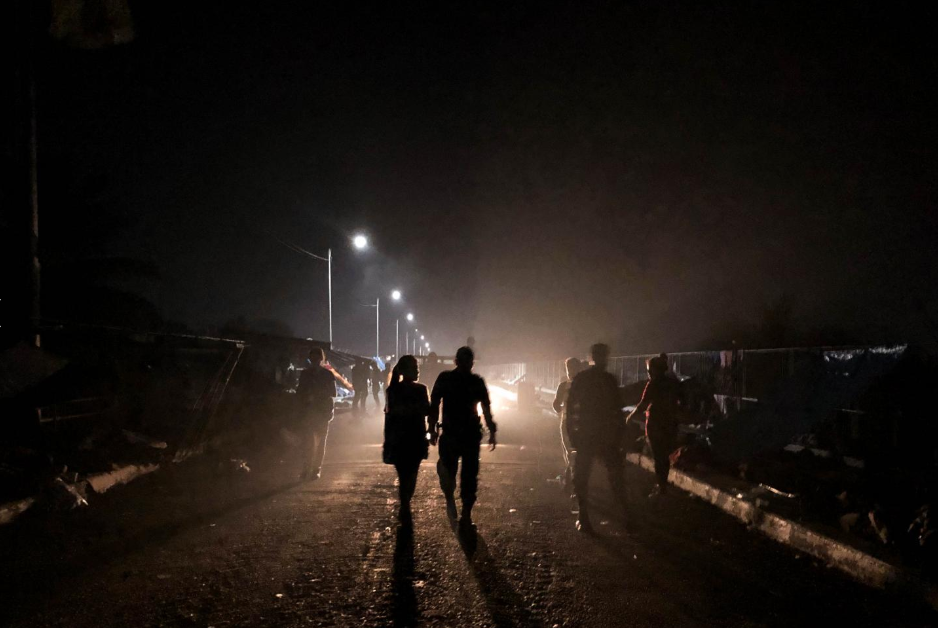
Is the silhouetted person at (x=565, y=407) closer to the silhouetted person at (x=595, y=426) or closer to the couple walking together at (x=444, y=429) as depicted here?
the silhouetted person at (x=595, y=426)

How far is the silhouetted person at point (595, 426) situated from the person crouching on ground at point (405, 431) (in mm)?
1658

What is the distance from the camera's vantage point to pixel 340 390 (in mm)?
28828

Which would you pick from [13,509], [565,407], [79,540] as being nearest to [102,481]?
[13,509]

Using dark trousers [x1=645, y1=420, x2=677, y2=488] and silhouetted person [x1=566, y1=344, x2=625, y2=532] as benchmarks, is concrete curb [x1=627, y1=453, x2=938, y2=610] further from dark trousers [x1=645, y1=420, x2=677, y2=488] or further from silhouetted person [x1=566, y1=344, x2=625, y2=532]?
silhouetted person [x1=566, y1=344, x2=625, y2=532]

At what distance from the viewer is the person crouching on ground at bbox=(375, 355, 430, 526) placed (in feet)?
23.0

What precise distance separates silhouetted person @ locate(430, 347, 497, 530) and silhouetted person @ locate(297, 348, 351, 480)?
3.61 m

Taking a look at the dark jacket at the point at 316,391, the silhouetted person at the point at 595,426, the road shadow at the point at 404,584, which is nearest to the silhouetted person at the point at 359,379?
the dark jacket at the point at 316,391

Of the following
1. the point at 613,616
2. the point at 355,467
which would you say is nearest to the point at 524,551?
the point at 613,616

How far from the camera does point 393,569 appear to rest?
18.5ft

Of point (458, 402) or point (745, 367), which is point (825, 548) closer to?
point (458, 402)

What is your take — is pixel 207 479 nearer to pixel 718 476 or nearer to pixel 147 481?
pixel 147 481

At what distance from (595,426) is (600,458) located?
16.9 inches

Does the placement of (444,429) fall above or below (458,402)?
below

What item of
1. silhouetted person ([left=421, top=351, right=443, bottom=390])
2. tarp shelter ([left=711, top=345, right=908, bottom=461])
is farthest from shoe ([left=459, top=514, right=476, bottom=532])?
silhouetted person ([left=421, top=351, right=443, bottom=390])
